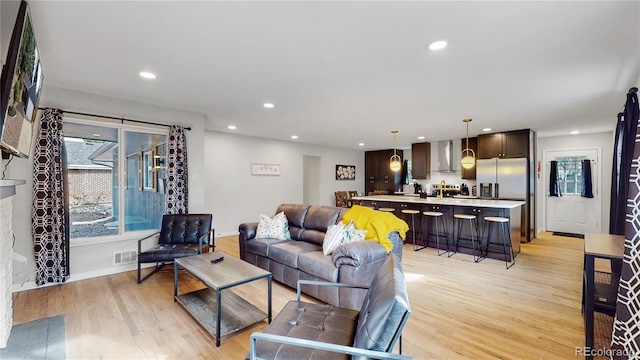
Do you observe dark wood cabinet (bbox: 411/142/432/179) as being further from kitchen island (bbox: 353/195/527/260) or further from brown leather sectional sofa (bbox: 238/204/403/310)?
brown leather sectional sofa (bbox: 238/204/403/310)

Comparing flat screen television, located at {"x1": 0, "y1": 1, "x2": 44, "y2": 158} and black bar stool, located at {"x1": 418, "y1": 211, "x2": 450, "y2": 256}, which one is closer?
flat screen television, located at {"x1": 0, "y1": 1, "x2": 44, "y2": 158}

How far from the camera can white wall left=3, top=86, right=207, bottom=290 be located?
329 cm

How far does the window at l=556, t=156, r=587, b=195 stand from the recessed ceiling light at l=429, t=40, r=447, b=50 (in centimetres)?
665

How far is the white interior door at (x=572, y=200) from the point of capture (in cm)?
650

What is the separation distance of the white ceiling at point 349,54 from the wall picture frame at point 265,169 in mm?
2834

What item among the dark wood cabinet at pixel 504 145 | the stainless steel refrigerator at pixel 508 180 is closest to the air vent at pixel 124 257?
the stainless steel refrigerator at pixel 508 180

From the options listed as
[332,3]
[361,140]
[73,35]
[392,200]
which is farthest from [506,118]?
[73,35]

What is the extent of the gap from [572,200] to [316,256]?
7.12 metres

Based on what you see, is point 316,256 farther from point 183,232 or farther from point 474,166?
point 474,166

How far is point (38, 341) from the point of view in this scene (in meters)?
2.33

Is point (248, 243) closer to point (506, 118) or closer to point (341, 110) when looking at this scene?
point (341, 110)

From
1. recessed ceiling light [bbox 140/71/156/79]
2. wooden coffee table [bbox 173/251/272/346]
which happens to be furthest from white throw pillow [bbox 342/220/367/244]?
recessed ceiling light [bbox 140/71/156/79]

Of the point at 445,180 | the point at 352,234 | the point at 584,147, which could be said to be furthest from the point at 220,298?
the point at 584,147

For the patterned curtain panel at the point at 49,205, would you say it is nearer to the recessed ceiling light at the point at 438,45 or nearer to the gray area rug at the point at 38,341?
the gray area rug at the point at 38,341
